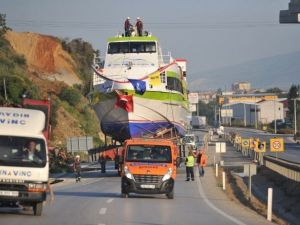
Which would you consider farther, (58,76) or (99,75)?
(58,76)

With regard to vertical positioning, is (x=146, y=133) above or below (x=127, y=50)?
below

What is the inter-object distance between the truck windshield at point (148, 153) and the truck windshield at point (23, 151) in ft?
28.6

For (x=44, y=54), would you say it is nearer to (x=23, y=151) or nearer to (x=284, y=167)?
(x=284, y=167)

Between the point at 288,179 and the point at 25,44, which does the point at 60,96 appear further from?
the point at 288,179

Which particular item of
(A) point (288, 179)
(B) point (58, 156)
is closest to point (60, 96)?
(B) point (58, 156)

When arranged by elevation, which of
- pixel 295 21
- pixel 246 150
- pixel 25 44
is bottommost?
pixel 246 150

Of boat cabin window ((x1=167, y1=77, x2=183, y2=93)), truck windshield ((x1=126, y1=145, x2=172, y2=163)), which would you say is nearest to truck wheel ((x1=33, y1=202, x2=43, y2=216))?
truck windshield ((x1=126, y1=145, x2=172, y2=163))

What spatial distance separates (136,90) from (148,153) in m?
16.6

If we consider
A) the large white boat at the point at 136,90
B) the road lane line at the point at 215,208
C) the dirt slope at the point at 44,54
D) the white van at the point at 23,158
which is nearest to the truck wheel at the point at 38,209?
the white van at the point at 23,158

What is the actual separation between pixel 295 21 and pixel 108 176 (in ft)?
108

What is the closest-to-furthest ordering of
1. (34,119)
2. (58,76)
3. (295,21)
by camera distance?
(295,21)
(34,119)
(58,76)

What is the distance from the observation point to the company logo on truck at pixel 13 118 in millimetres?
19422

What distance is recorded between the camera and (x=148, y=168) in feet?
89.7

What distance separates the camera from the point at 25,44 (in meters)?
107
